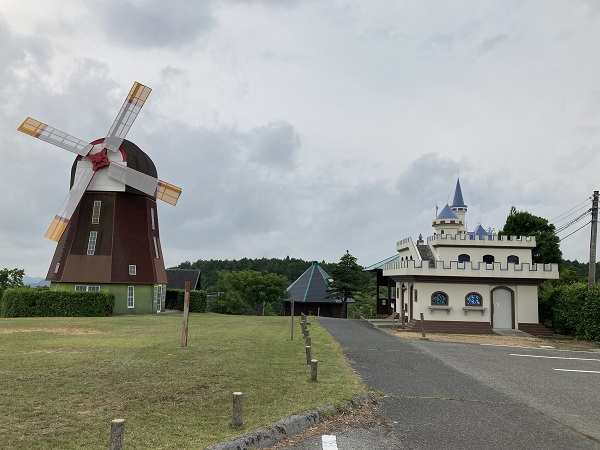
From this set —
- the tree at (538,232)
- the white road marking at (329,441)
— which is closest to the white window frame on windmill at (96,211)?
the white road marking at (329,441)

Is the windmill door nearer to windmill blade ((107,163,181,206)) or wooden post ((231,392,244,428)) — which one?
windmill blade ((107,163,181,206))

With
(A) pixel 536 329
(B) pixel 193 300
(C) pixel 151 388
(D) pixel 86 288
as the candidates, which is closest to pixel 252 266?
A: (B) pixel 193 300

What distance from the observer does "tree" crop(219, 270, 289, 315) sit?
168ft

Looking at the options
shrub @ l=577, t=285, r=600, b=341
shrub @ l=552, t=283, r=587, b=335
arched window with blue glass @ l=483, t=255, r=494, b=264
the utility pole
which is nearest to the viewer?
shrub @ l=577, t=285, r=600, b=341

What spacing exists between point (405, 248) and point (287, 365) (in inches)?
967

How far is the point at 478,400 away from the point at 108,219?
30.8m

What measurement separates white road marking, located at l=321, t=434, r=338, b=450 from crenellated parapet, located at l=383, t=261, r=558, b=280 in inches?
849

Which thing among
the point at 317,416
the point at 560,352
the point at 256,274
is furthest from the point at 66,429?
the point at 256,274

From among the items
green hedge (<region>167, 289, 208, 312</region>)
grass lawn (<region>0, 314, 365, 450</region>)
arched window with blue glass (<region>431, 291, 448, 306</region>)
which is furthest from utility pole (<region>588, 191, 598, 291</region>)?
green hedge (<region>167, 289, 208, 312</region>)

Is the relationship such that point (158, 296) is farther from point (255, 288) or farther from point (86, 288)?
point (255, 288)

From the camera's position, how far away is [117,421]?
5781 millimetres

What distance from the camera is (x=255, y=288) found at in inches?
2010

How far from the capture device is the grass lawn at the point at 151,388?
723cm

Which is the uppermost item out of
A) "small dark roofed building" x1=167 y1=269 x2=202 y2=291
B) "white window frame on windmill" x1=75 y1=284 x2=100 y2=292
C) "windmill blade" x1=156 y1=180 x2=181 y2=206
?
"windmill blade" x1=156 y1=180 x2=181 y2=206
